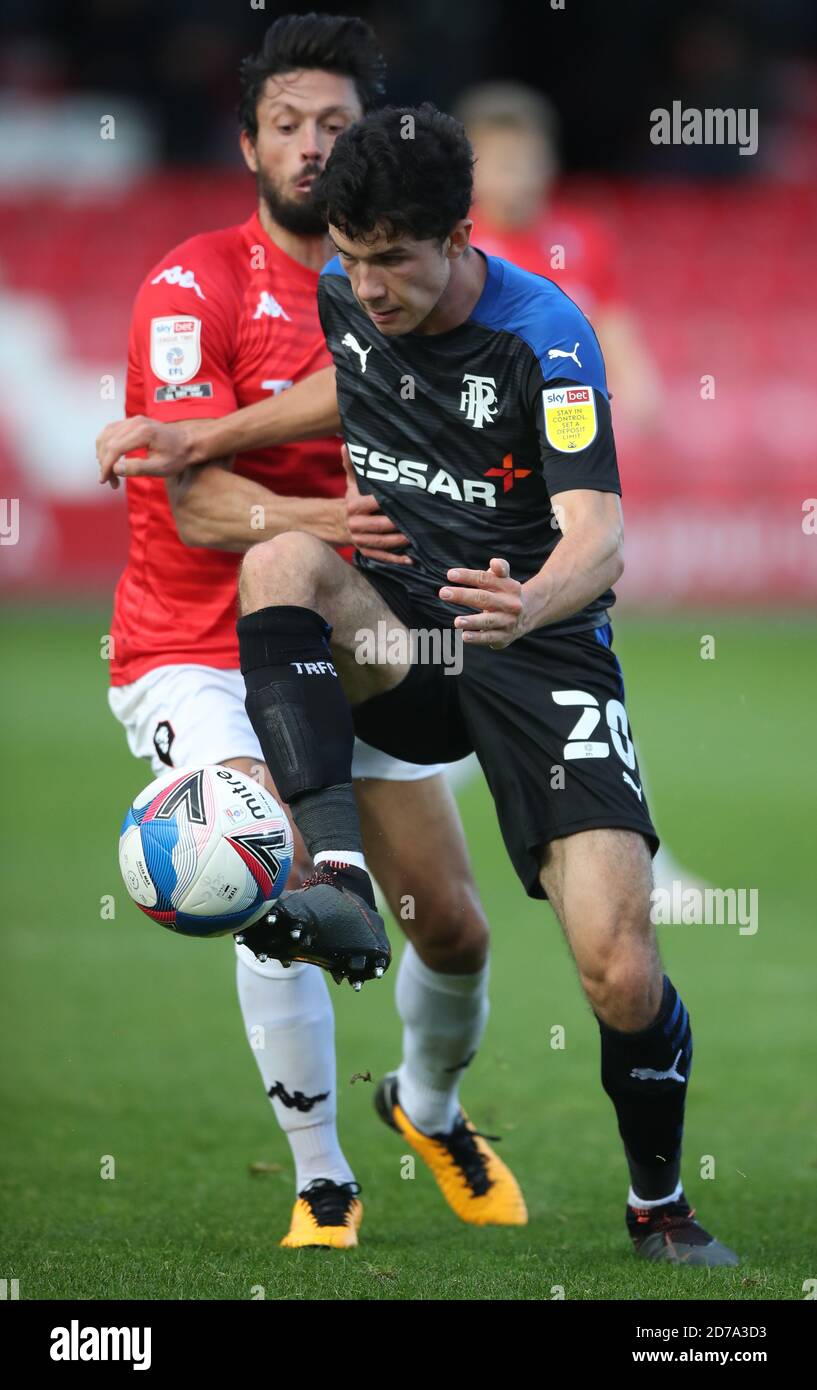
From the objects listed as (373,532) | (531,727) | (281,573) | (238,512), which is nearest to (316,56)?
(238,512)

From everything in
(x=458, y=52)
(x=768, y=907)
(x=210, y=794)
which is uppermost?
(x=458, y=52)

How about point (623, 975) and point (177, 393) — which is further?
point (177, 393)

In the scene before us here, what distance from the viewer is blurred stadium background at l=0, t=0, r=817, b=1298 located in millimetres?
7266

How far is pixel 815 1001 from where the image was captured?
24.0ft

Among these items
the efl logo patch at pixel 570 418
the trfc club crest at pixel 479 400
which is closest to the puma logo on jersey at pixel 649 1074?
the efl logo patch at pixel 570 418

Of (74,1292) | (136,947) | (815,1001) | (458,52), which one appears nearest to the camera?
(74,1292)

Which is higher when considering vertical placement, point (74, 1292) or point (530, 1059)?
point (74, 1292)

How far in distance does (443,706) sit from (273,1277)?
134 cm

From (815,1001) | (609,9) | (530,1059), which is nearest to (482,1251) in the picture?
(530,1059)

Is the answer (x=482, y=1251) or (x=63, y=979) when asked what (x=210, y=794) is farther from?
(x=63, y=979)

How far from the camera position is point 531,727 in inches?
174

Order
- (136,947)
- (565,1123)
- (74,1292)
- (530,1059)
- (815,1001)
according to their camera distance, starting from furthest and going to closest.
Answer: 1. (136,947)
2. (815,1001)
3. (530,1059)
4. (565,1123)
5. (74,1292)

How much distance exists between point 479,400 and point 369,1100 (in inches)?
106

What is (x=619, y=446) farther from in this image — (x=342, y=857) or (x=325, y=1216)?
(x=342, y=857)
